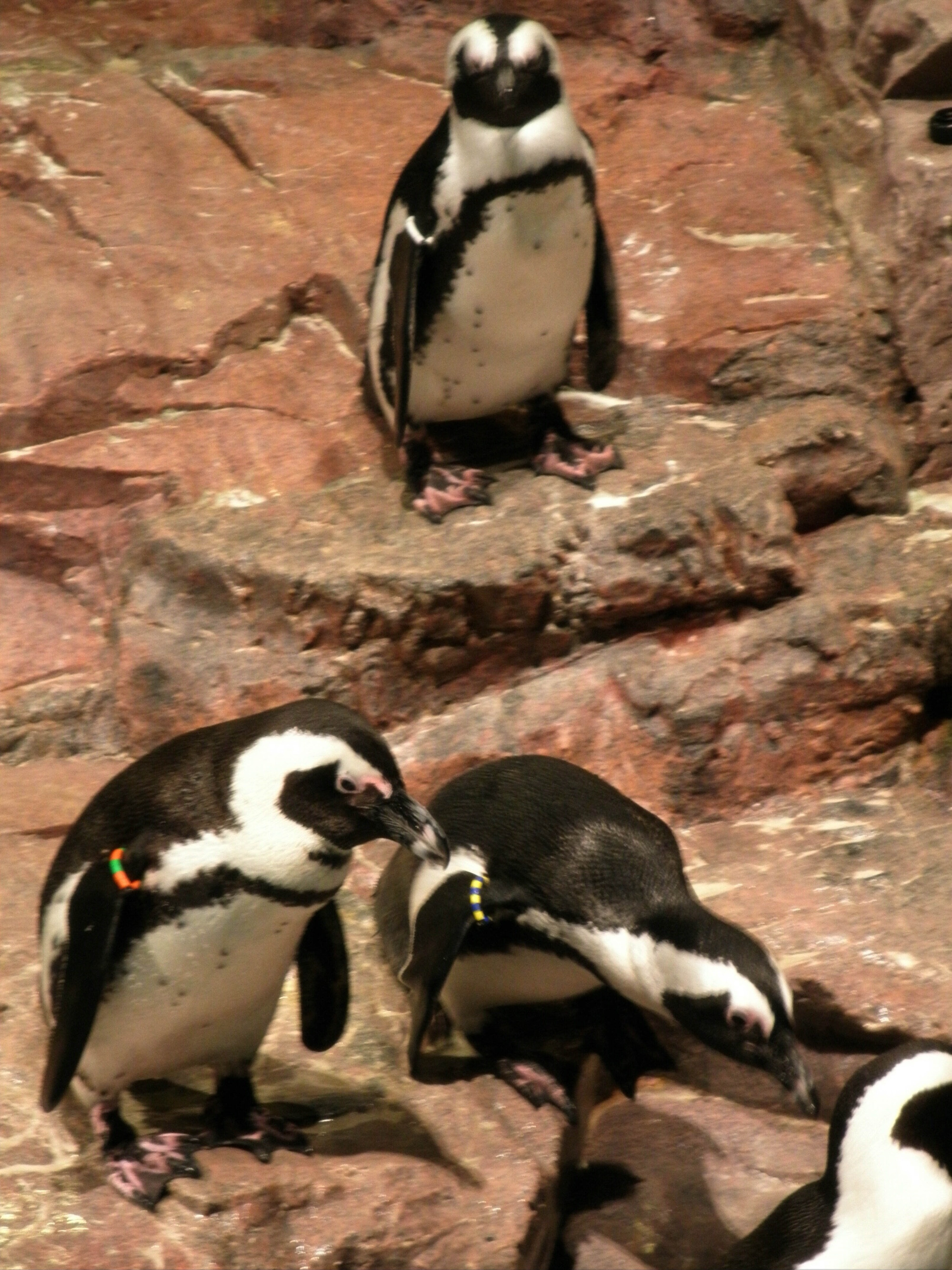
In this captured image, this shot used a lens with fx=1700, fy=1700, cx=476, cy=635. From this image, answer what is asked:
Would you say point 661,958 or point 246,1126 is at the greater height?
point 661,958

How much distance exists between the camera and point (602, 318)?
4.17 metres

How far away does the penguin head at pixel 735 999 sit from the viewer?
2580mm

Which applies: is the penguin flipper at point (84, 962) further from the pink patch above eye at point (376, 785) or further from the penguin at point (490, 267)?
the penguin at point (490, 267)

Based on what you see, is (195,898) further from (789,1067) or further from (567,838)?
(789,1067)

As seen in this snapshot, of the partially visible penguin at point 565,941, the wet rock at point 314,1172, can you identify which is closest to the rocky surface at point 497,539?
the wet rock at point 314,1172

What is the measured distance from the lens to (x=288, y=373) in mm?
4336

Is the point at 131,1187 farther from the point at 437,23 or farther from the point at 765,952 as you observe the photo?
the point at 437,23

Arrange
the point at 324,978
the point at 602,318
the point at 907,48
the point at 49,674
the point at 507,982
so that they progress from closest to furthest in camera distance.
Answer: the point at 324,978 → the point at 507,982 → the point at 49,674 → the point at 602,318 → the point at 907,48

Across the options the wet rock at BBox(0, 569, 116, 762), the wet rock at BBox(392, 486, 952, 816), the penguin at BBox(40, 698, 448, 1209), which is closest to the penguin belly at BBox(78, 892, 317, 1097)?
the penguin at BBox(40, 698, 448, 1209)

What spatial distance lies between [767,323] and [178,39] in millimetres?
2036

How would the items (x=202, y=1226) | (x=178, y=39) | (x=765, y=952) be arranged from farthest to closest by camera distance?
(x=178, y=39), (x=765, y=952), (x=202, y=1226)

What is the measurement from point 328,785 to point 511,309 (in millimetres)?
1701

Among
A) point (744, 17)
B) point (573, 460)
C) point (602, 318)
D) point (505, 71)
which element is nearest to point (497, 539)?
point (573, 460)

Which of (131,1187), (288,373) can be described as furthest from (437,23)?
(131,1187)
